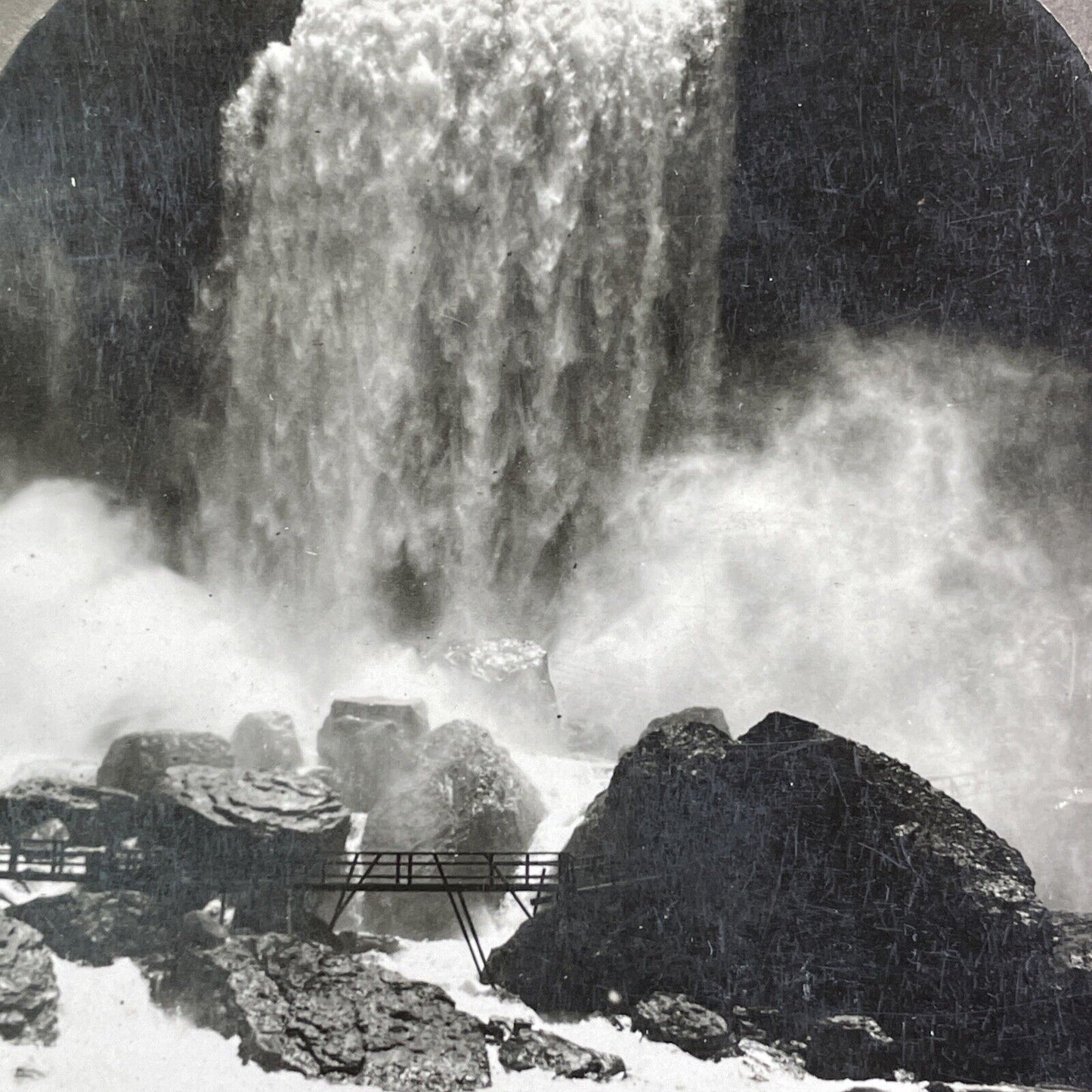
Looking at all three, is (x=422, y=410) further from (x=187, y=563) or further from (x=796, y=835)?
(x=796, y=835)

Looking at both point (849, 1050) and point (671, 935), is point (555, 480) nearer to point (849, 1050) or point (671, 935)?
point (671, 935)

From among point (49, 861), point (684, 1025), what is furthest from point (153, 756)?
point (684, 1025)

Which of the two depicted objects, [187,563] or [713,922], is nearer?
[713,922]

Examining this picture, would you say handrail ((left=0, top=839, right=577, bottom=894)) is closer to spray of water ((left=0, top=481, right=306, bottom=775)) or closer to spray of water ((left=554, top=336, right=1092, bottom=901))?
spray of water ((left=0, top=481, right=306, bottom=775))

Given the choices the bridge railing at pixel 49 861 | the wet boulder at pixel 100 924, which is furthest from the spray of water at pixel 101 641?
the wet boulder at pixel 100 924

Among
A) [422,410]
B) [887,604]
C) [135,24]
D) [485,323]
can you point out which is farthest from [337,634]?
[135,24]

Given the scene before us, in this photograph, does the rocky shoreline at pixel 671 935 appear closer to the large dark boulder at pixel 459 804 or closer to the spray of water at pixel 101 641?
the large dark boulder at pixel 459 804

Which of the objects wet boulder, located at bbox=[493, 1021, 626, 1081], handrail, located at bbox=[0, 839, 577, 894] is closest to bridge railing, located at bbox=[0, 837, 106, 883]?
handrail, located at bbox=[0, 839, 577, 894]
